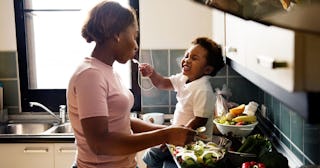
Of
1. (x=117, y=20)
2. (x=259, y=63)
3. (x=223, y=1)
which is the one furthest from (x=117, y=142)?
(x=223, y=1)

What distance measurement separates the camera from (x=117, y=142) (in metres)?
1.47

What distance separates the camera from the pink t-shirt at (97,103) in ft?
4.80

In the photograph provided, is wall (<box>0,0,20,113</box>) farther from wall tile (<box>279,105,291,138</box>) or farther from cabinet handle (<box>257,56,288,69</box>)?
cabinet handle (<box>257,56,288,69</box>)

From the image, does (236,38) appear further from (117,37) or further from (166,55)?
(166,55)

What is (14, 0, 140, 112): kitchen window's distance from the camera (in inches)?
111

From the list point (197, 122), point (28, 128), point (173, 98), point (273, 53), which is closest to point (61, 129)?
point (28, 128)

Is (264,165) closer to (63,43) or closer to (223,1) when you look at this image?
(223,1)

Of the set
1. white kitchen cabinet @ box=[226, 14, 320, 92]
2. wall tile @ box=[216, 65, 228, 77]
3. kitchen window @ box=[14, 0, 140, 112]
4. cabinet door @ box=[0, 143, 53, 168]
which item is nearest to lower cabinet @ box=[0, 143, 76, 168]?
cabinet door @ box=[0, 143, 53, 168]

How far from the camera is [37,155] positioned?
250 centimetres

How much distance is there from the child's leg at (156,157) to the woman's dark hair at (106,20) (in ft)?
2.71

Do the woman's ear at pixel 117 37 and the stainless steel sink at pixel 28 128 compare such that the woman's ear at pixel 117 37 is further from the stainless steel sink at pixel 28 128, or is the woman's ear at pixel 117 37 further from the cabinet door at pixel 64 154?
the stainless steel sink at pixel 28 128

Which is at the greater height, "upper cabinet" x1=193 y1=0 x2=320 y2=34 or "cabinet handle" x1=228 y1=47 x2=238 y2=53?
"upper cabinet" x1=193 y1=0 x2=320 y2=34

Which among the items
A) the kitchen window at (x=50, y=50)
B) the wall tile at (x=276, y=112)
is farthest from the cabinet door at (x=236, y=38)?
the kitchen window at (x=50, y=50)

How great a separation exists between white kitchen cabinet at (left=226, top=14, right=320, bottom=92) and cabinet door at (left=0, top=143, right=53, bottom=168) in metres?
1.27
